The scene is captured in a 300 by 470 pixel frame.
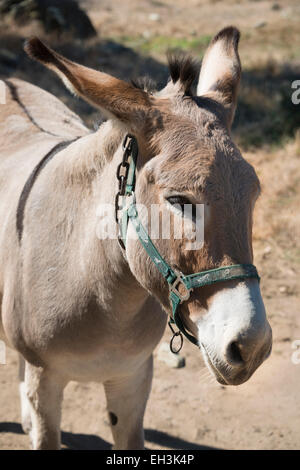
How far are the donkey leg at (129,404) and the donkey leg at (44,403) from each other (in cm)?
33

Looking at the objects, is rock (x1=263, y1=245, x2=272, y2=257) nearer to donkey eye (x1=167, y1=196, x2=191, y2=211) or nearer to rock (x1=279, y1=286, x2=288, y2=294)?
rock (x1=279, y1=286, x2=288, y2=294)

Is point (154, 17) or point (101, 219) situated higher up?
point (154, 17)

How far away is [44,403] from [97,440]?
1.23m

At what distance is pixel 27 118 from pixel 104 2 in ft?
52.3

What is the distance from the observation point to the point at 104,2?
59.3 ft

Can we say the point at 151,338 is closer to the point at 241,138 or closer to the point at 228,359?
the point at 228,359

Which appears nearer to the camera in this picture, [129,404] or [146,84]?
[146,84]

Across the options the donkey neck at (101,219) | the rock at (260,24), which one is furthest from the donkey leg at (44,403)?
the rock at (260,24)

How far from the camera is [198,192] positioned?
1.91 m

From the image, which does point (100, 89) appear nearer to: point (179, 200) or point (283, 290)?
point (179, 200)

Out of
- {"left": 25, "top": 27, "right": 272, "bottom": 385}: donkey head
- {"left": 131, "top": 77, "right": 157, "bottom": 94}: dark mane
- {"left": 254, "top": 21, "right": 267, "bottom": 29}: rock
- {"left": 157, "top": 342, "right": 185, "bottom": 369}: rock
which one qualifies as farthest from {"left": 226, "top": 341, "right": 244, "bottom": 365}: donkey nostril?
{"left": 254, "top": 21, "right": 267, "bottom": 29}: rock

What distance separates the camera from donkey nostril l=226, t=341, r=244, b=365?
1.82 metres

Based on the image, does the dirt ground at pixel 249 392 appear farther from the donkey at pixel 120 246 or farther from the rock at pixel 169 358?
the donkey at pixel 120 246


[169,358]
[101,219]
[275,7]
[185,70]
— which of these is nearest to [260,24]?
[275,7]
